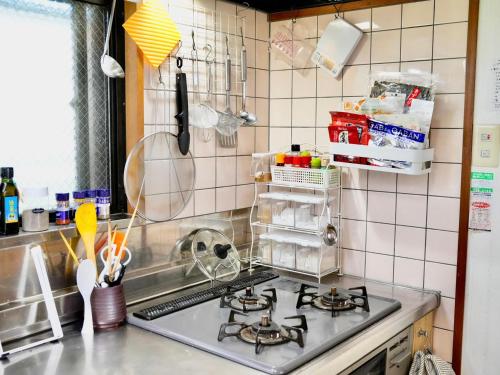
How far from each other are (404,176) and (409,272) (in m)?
0.34

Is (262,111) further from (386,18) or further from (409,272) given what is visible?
(409,272)

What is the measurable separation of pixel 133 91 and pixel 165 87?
0.36 ft

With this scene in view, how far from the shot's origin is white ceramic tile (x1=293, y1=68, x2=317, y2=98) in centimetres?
213

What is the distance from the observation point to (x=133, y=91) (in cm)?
178

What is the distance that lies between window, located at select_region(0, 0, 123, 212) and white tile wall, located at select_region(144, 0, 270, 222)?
0.16 meters

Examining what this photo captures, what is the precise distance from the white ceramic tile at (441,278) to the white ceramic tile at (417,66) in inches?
26.3

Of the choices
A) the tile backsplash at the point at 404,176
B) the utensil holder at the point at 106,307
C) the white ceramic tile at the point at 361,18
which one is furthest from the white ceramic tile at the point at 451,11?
the utensil holder at the point at 106,307

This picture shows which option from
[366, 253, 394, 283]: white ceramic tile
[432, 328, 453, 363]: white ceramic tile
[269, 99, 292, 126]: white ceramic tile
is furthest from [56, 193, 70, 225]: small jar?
[432, 328, 453, 363]: white ceramic tile

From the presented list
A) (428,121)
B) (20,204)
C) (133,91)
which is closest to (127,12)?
(133,91)

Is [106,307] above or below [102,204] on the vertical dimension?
below

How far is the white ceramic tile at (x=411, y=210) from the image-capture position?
1.89 metres

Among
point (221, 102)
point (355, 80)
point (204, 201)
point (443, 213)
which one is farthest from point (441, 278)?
point (221, 102)

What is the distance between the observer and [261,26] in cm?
221

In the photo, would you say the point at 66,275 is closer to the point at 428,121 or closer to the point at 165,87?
the point at 165,87
